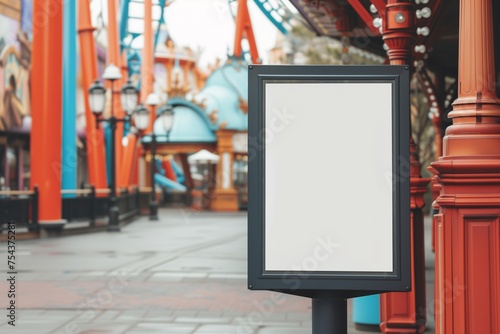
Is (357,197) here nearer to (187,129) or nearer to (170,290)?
(170,290)

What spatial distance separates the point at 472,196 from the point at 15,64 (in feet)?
115

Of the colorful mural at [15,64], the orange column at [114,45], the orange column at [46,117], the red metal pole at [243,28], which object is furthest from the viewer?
the colorful mural at [15,64]

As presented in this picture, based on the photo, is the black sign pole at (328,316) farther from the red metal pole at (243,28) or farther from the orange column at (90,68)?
the orange column at (90,68)

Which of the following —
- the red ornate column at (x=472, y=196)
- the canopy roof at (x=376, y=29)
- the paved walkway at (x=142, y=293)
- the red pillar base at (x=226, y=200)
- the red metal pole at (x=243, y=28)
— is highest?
the red metal pole at (x=243, y=28)

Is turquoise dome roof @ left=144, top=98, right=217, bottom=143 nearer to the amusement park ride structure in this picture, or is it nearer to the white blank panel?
the amusement park ride structure

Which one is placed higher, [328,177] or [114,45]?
[114,45]

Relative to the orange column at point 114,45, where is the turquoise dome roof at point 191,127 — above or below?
below

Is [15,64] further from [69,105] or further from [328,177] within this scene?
[328,177]

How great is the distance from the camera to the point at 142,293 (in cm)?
1171

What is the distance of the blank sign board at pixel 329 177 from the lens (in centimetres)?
376

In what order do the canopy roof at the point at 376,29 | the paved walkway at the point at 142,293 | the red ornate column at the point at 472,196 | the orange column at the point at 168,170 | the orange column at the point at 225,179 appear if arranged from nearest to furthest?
1. the red ornate column at the point at 472,196
2. the paved walkway at the point at 142,293
3. the canopy roof at the point at 376,29
4. the orange column at the point at 225,179
5. the orange column at the point at 168,170

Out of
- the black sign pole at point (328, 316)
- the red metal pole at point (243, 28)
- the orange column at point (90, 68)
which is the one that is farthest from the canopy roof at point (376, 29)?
the orange column at point (90, 68)

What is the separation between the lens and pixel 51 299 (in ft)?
36.2

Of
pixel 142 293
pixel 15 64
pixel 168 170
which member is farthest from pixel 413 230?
pixel 168 170
